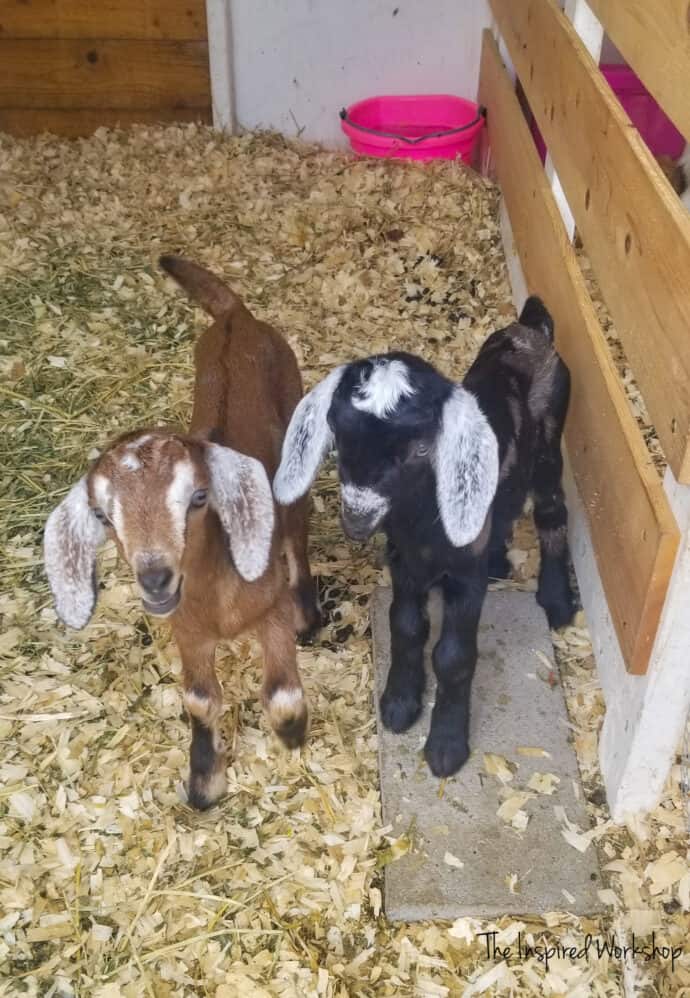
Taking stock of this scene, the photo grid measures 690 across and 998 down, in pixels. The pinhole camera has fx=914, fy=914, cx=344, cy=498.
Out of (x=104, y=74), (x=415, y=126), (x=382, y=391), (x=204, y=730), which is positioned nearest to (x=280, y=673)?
(x=204, y=730)

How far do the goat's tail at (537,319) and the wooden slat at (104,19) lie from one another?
3.99 meters

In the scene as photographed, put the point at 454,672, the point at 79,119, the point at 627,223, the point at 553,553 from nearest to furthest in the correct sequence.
→ the point at 627,223, the point at 454,672, the point at 553,553, the point at 79,119

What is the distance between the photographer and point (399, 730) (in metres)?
3.00

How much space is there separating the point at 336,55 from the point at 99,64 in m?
1.62

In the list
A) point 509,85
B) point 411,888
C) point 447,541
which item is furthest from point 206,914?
point 509,85

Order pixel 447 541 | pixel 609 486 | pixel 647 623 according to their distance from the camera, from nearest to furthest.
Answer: pixel 647 623, pixel 447 541, pixel 609 486

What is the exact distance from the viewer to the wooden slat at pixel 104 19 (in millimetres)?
6012

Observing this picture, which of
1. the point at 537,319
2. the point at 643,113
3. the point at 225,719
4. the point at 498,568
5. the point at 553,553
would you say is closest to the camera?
the point at 225,719

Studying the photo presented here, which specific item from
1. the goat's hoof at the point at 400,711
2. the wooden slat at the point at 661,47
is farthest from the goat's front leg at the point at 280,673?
the wooden slat at the point at 661,47

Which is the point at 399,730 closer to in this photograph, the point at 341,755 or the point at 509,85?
the point at 341,755

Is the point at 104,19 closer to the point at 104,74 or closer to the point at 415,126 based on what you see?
the point at 104,74

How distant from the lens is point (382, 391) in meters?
2.29

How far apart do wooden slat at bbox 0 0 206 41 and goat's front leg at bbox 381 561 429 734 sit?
4838mm

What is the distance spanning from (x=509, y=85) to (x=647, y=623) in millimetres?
3873
